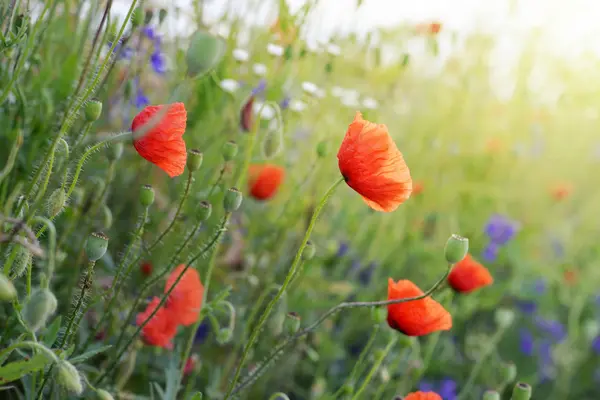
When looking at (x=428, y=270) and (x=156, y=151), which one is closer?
(x=156, y=151)

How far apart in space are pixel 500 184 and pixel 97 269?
2089 mm

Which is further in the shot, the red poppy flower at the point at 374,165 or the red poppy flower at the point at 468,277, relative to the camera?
the red poppy flower at the point at 468,277

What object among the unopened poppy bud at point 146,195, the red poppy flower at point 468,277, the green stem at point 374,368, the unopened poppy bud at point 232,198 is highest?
the unopened poppy bud at point 232,198

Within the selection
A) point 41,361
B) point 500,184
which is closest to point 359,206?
point 500,184

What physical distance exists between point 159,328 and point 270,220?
2.34 ft

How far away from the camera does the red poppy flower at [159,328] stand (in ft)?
3.93

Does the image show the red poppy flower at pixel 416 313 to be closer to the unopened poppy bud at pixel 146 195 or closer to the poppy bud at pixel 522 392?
the poppy bud at pixel 522 392

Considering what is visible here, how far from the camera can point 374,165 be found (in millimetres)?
888

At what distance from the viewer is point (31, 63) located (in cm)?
121

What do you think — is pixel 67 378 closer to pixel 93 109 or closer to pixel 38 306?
pixel 38 306

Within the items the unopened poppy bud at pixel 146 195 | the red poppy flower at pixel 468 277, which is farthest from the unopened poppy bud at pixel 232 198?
the red poppy flower at pixel 468 277

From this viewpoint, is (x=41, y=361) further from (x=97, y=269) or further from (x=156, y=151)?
(x=97, y=269)

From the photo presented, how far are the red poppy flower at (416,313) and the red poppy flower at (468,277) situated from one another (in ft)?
0.76

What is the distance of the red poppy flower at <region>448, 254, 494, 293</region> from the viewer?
1.22 m
